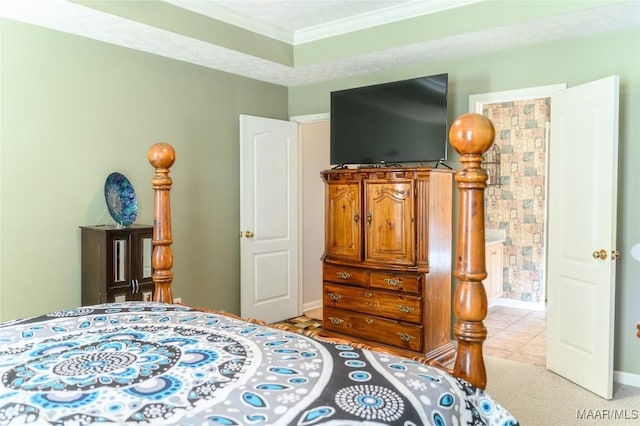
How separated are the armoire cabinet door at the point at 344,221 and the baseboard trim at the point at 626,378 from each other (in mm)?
2026

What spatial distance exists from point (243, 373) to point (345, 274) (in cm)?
303

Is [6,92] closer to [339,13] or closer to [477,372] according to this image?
[339,13]

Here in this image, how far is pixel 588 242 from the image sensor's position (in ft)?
11.1

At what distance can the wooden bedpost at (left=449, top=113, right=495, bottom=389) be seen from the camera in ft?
4.73

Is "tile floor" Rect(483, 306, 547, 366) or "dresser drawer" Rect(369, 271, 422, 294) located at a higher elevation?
"dresser drawer" Rect(369, 271, 422, 294)

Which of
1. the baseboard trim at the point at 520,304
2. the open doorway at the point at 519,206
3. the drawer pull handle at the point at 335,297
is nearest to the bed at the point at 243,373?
the drawer pull handle at the point at 335,297

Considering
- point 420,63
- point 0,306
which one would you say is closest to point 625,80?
point 420,63

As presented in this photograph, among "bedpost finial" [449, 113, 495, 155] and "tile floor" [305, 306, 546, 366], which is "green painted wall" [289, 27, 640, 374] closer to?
"tile floor" [305, 306, 546, 366]

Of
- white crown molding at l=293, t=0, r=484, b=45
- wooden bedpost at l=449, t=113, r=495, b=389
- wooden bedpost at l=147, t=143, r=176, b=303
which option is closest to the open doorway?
white crown molding at l=293, t=0, r=484, b=45

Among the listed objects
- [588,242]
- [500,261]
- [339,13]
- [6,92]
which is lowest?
[500,261]

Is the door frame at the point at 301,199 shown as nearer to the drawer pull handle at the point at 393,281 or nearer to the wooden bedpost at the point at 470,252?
the drawer pull handle at the point at 393,281

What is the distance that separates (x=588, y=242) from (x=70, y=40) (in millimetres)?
3851

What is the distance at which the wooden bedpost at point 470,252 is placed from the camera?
1442 mm

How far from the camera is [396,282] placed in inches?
155
